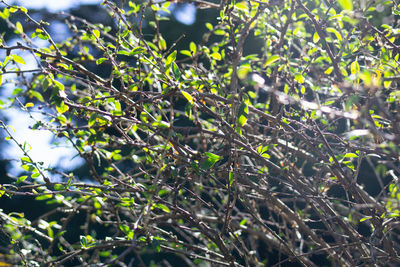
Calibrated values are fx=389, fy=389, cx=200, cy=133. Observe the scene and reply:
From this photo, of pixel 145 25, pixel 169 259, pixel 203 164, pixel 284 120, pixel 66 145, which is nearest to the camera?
pixel 203 164

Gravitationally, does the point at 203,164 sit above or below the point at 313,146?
above

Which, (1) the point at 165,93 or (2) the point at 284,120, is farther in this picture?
(2) the point at 284,120

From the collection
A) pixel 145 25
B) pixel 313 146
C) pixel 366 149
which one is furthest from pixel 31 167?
pixel 145 25

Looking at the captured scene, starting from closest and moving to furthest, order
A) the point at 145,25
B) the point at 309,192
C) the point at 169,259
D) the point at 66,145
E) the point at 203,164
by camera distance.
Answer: the point at 203,164 → the point at 309,192 → the point at 66,145 → the point at 169,259 → the point at 145,25

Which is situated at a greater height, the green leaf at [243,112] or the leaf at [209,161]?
the green leaf at [243,112]

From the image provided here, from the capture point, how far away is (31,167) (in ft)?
6.55

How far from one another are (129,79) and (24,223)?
1.20 meters

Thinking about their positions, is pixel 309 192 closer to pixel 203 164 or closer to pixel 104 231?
pixel 203 164

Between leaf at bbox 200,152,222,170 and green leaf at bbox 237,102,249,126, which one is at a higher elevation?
green leaf at bbox 237,102,249,126

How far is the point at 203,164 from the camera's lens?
1.60 meters

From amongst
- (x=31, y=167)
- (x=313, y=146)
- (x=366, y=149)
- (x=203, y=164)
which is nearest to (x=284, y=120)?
(x=313, y=146)

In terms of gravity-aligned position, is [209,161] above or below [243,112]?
below

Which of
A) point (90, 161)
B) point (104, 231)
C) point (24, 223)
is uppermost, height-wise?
point (90, 161)

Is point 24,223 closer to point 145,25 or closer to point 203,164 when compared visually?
point 203,164
